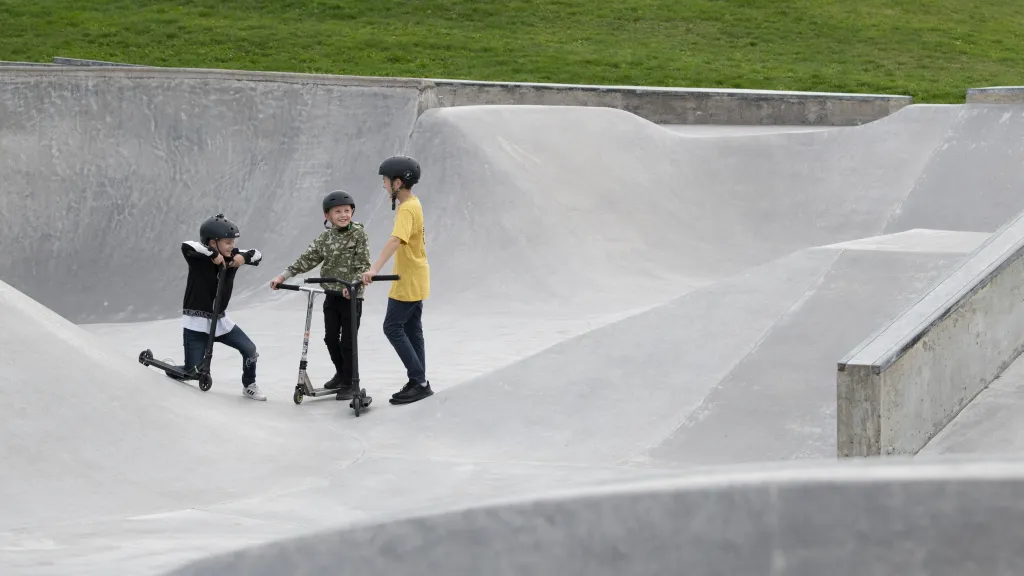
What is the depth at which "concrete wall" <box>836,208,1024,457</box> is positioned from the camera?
5.05m

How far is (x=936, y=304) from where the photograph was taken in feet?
17.8

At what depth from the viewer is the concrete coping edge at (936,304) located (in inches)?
200

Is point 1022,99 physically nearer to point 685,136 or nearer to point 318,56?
point 685,136

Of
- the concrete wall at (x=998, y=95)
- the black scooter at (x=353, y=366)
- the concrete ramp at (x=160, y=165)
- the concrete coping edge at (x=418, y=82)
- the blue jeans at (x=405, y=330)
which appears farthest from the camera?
the concrete coping edge at (x=418, y=82)

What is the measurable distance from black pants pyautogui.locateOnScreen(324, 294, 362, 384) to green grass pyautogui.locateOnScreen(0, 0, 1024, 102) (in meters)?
15.7

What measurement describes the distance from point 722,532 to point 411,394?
5.66m

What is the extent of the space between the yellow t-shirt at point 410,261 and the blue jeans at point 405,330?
0.21 ft

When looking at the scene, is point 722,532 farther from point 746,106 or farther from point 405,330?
point 746,106

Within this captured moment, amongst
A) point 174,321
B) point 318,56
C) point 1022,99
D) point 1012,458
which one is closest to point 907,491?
point 1012,458

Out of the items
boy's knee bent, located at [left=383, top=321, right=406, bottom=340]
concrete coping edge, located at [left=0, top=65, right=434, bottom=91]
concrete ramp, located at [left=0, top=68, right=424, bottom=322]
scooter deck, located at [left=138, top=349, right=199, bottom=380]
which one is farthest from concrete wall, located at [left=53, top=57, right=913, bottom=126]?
scooter deck, located at [left=138, top=349, right=199, bottom=380]


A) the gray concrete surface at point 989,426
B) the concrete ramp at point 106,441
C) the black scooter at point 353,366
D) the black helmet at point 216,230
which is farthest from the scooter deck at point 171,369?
the gray concrete surface at point 989,426

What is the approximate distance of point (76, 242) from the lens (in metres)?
13.0

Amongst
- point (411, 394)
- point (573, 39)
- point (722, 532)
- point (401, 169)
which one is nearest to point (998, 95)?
point (401, 169)

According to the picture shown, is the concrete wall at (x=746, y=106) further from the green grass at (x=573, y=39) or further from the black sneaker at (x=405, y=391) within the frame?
the black sneaker at (x=405, y=391)
